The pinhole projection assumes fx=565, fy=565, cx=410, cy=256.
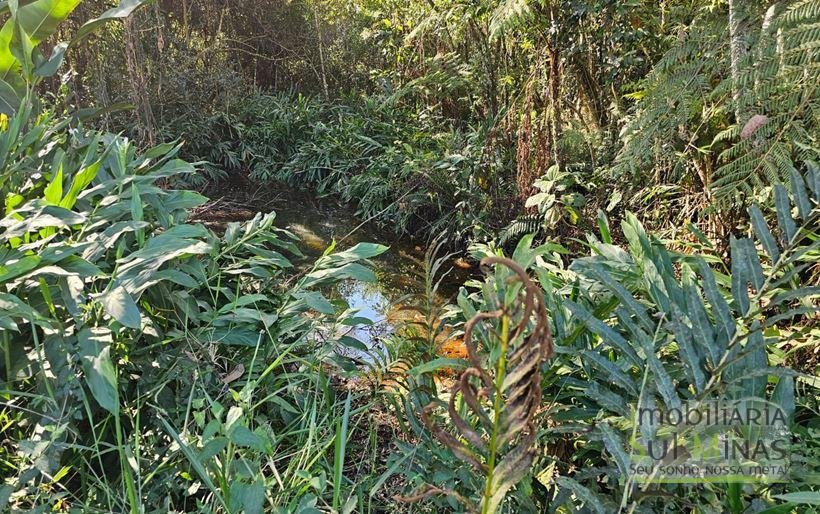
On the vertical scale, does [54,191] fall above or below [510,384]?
below

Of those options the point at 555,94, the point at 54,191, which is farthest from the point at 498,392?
the point at 555,94

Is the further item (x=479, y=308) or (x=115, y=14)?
(x=115, y=14)

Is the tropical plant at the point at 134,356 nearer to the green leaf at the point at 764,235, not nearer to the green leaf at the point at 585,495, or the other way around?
the green leaf at the point at 585,495

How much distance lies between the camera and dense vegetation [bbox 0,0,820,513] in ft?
2.97

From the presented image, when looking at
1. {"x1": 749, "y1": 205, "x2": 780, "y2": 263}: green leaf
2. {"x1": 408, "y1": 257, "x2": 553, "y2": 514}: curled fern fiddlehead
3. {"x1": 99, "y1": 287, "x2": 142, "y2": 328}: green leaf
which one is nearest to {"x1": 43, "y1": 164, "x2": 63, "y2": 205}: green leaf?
{"x1": 99, "y1": 287, "x2": 142, "y2": 328}: green leaf

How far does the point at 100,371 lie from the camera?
1.17 m

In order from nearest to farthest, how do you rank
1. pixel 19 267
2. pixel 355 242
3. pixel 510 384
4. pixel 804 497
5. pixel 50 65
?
pixel 510 384, pixel 804 497, pixel 19 267, pixel 50 65, pixel 355 242

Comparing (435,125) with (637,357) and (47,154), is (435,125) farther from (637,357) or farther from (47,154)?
(637,357)

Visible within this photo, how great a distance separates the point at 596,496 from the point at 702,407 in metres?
0.21

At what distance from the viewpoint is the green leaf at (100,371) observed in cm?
Result: 114

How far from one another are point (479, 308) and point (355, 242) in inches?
133

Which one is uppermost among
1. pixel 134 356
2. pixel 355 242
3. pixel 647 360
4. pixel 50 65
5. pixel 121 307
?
pixel 50 65

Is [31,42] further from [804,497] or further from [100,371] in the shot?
[804,497]

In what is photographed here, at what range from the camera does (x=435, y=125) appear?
5980mm
